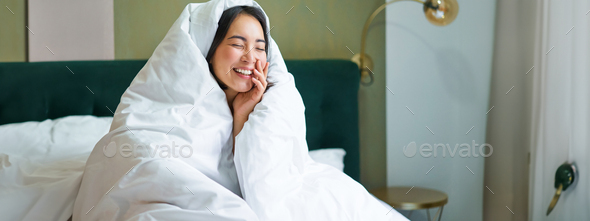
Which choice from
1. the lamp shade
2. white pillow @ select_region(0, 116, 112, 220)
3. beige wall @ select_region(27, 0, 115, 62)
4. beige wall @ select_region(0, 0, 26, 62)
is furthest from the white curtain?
beige wall @ select_region(0, 0, 26, 62)

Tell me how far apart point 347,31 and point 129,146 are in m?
1.11

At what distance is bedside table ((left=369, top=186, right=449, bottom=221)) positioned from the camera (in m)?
1.50

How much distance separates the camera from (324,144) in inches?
66.2

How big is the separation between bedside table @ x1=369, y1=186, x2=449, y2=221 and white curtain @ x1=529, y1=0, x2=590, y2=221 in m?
0.35

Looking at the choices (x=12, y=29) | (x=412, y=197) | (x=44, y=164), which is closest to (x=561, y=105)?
(x=412, y=197)

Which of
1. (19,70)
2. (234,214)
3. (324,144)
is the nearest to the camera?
(234,214)

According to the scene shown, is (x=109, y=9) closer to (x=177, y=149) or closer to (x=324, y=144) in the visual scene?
(x=177, y=149)

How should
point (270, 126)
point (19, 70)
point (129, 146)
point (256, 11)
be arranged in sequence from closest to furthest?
point (129, 146) < point (270, 126) < point (256, 11) < point (19, 70)

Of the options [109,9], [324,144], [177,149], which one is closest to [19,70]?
[109,9]

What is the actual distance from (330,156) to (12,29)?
4.38 ft

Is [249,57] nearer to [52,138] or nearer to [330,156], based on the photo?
[330,156]

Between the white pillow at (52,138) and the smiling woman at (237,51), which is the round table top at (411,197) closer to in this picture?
the smiling woman at (237,51)

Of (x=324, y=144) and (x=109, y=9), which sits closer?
(x=109, y=9)

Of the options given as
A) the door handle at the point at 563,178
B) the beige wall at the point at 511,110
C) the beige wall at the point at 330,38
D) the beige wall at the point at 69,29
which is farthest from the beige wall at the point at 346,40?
the door handle at the point at 563,178
